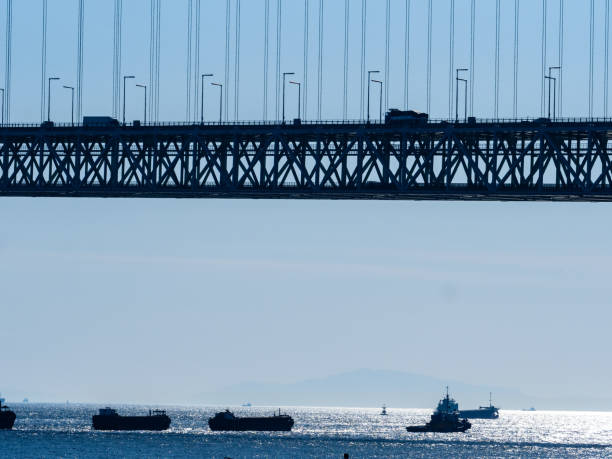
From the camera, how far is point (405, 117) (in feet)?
411

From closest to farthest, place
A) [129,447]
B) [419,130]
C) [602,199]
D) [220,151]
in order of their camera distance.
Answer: [602,199] < [419,130] < [220,151] < [129,447]

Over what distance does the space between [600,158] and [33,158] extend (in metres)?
48.7

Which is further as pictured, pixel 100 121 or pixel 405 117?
pixel 100 121

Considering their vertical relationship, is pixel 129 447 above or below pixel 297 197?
below

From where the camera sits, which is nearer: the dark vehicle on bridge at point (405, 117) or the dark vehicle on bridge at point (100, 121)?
the dark vehicle on bridge at point (405, 117)

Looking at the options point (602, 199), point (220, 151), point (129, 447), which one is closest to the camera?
point (602, 199)

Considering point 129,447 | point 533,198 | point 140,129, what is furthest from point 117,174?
point 129,447

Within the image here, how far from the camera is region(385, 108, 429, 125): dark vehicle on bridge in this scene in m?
125

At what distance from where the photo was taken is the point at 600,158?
116562 mm

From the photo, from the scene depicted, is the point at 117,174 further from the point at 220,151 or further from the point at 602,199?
the point at 602,199

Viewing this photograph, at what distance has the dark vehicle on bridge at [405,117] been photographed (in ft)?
409

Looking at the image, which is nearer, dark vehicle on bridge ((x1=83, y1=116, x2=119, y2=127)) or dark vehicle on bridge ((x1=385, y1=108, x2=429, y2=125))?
dark vehicle on bridge ((x1=385, y1=108, x2=429, y2=125))

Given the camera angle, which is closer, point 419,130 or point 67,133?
point 419,130

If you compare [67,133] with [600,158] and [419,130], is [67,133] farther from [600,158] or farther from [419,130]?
[600,158]
